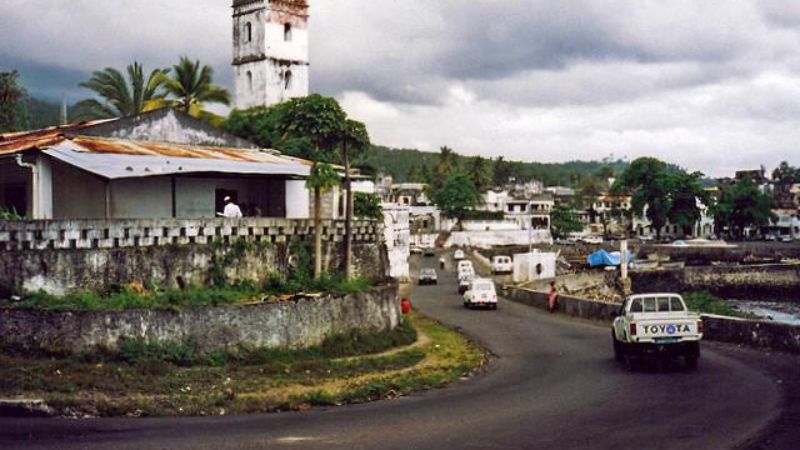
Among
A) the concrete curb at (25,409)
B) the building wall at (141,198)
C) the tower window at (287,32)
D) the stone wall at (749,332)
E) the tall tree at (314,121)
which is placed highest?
the tower window at (287,32)

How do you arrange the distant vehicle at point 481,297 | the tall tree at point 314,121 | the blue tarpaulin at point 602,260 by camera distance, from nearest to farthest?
the distant vehicle at point 481,297
the tall tree at point 314,121
the blue tarpaulin at point 602,260

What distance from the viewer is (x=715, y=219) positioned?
128125 mm

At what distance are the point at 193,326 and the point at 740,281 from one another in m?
65.8

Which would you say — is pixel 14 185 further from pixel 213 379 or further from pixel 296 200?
pixel 213 379

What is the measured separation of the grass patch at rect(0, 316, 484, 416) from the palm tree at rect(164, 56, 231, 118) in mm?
29821

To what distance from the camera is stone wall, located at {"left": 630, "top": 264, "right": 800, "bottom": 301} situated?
74.1 metres

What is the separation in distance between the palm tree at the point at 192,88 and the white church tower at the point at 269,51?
561 inches

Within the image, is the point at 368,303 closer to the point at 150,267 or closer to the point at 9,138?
the point at 150,267

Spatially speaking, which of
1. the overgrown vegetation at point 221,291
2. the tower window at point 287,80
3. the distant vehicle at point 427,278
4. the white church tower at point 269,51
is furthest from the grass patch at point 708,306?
the tower window at point 287,80

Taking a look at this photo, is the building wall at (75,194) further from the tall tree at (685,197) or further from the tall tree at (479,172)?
the tall tree at (479,172)

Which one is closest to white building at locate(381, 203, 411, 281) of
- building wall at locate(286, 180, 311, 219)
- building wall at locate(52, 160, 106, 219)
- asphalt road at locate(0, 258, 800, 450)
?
building wall at locate(286, 180, 311, 219)

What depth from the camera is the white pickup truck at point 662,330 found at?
19688 mm

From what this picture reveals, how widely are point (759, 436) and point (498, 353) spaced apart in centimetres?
1307

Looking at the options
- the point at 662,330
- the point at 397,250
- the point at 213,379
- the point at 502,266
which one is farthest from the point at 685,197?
the point at 213,379
